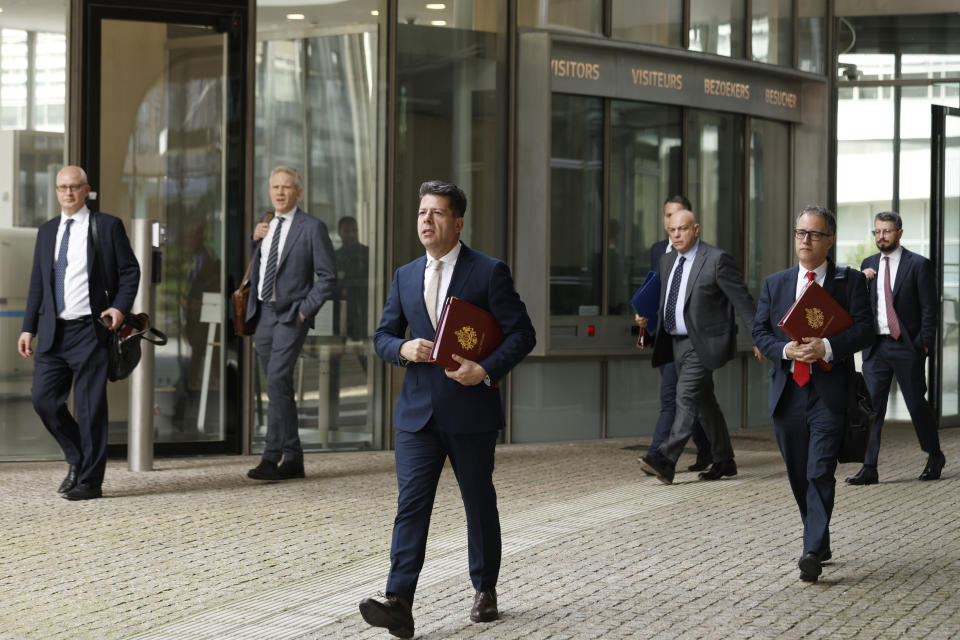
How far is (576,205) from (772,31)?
3583 mm

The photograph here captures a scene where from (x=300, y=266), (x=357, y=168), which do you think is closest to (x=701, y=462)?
(x=300, y=266)

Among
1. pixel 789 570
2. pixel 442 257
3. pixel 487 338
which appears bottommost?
pixel 789 570

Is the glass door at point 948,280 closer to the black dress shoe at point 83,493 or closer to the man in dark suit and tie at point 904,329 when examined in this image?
the man in dark suit and tie at point 904,329

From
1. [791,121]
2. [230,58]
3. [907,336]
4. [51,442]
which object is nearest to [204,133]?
[230,58]

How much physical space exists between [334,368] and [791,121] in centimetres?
658

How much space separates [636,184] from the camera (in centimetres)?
1316

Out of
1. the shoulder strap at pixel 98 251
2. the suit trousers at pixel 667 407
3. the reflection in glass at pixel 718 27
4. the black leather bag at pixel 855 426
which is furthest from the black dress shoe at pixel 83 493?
the reflection in glass at pixel 718 27

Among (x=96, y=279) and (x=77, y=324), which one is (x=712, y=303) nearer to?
(x=96, y=279)

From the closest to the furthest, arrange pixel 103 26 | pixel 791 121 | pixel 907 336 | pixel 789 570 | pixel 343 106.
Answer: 1. pixel 789 570
2. pixel 907 336
3. pixel 103 26
4. pixel 343 106
5. pixel 791 121

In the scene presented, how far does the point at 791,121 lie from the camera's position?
48.6 feet

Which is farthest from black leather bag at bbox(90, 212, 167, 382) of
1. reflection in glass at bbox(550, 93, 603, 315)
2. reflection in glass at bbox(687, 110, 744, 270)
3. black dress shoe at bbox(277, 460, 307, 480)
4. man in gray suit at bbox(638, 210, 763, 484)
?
reflection in glass at bbox(687, 110, 744, 270)

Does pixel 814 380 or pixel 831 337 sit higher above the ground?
pixel 831 337

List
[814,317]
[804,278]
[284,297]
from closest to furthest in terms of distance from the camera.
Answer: [814,317]
[804,278]
[284,297]

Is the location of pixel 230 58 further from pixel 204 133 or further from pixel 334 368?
pixel 334 368
